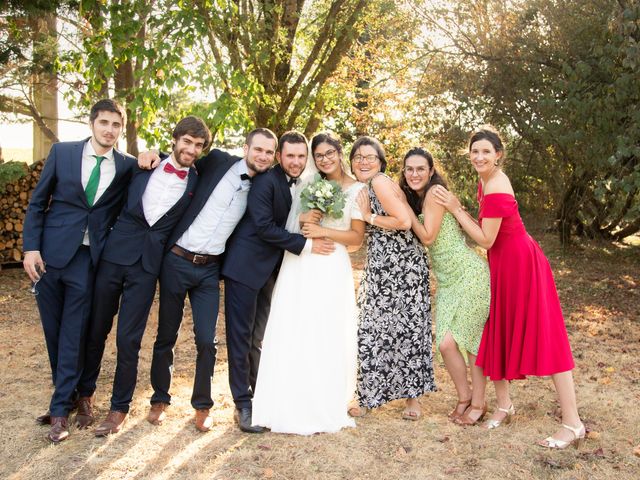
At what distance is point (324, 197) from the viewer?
4473mm

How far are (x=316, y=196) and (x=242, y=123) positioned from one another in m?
2.87

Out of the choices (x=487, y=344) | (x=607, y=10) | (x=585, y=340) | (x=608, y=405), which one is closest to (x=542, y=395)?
(x=608, y=405)

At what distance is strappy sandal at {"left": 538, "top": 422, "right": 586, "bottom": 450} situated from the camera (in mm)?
4430

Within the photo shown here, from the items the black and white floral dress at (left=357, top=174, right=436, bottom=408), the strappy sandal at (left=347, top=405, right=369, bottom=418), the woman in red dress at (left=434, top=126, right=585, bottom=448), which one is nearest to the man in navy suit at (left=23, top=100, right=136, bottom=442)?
the black and white floral dress at (left=357, top=174, right=436, bottom=408)

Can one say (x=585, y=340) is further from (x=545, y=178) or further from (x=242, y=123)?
(x=545, y=178)

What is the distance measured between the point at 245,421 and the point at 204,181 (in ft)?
5.55

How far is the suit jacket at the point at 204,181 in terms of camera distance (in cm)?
452

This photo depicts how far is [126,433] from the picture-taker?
4.53 metres

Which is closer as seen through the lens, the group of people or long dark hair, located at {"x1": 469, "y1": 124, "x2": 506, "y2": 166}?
the group of people

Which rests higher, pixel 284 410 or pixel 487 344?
pixel 487 344

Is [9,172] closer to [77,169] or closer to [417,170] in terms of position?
[77,169]

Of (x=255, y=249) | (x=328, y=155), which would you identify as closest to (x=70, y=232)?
(x=255, y=249)

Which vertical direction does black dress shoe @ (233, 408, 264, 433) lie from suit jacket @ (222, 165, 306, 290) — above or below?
below

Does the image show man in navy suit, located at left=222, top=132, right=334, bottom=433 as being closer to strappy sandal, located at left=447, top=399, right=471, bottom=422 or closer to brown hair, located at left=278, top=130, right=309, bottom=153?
brown hair, located at left=278, top=130, right=309, bottom=153
